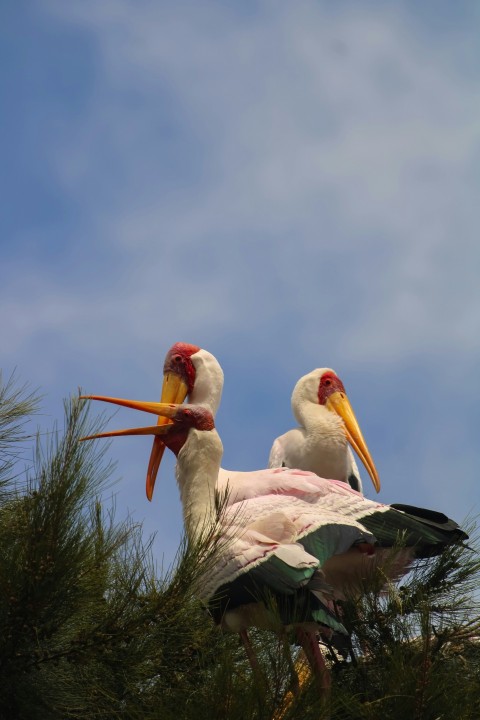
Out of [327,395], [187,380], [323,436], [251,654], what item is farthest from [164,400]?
[251,654]

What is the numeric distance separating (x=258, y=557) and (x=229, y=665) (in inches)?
24.4

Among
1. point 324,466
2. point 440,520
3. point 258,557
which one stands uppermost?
point 324,466

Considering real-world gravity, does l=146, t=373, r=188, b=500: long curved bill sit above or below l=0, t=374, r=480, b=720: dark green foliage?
above

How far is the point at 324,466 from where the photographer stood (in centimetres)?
590

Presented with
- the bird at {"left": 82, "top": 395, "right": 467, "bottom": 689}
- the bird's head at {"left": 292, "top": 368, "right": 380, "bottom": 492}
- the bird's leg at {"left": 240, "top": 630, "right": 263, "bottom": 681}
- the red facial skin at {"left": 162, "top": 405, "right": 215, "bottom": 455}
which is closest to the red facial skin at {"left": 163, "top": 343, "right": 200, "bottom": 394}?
the bird at {"left": 82, "top": 395, "right": 467, "bottom": 689}

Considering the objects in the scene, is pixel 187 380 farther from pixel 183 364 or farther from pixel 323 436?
pixel 323 436

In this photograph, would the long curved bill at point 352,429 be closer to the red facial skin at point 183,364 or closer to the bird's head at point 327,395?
the bird's head at point 327,395

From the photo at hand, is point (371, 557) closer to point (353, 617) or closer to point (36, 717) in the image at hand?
point (353, 617)

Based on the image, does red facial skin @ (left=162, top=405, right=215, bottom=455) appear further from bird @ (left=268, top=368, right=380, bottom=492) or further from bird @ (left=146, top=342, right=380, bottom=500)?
bird @ (left=268, top=368, right=380, bottom=492)

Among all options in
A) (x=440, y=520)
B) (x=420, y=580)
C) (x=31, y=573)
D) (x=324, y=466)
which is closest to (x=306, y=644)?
(x=420, y=580)

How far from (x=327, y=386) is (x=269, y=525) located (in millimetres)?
2126

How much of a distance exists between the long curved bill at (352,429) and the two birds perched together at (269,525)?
3.69 feet

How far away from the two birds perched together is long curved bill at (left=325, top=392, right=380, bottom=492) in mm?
1125

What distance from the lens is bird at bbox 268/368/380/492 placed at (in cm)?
591
